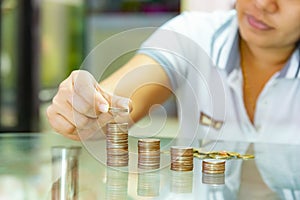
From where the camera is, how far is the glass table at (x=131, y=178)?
0.76 meters

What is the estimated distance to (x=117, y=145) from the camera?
92 cm

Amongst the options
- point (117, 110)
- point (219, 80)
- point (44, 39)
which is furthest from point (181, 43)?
point (44, 39)

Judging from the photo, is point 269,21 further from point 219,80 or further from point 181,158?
point 181,158

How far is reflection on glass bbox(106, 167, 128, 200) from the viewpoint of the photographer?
74 cm

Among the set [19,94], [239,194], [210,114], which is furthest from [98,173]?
[19,94]

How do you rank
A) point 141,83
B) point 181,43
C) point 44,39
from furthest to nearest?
point 44,39 < point 181,43 < point 141,83

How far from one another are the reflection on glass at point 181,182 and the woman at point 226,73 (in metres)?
0.22

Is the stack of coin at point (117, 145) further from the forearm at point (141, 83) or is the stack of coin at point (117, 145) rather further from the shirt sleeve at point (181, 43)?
the shirt sleeve at point (181, 43)

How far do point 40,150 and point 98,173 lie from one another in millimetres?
257

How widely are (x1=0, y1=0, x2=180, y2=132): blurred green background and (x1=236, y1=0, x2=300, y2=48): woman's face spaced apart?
228cm

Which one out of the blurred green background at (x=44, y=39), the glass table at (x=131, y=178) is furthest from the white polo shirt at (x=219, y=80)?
the blurred green background at (x=44, y=39)

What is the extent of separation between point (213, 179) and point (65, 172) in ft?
0.65

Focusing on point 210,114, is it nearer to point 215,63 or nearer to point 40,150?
point 215,63

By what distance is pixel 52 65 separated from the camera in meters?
4.05
